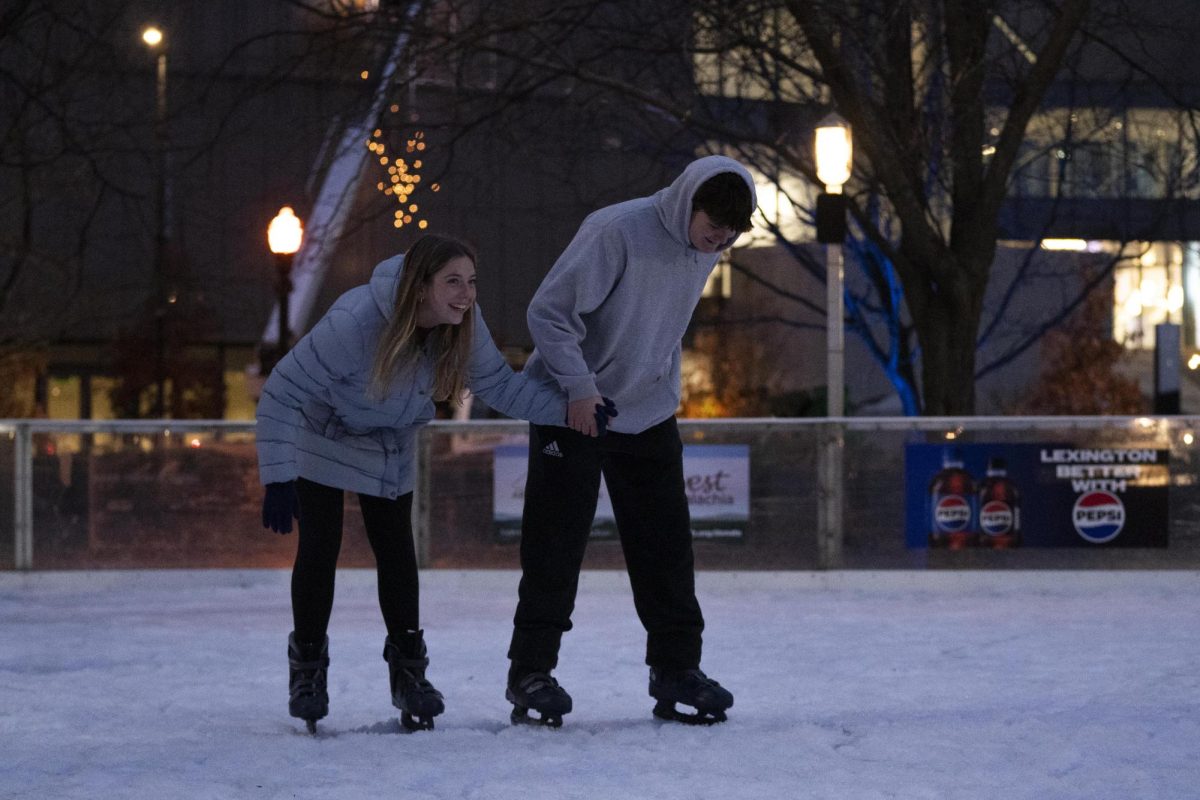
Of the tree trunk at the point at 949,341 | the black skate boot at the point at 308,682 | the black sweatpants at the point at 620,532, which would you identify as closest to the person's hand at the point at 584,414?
the black sweatpants at the point at 620,532

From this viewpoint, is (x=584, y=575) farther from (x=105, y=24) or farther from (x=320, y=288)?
(x=320, y=288)

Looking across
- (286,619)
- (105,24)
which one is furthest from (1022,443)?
(105,24)

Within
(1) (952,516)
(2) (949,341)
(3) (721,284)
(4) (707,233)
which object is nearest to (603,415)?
(4) (707,233)

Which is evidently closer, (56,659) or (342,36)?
→ (56,659)

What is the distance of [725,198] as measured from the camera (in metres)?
4.38

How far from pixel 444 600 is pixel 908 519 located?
2663mm

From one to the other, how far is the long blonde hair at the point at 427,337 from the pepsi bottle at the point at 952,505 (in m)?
5.90

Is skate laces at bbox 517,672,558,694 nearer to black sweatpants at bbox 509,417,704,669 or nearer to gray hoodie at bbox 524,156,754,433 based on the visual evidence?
black sweatpants at bbox 509,417,704,669

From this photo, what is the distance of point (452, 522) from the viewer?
33.3 ft

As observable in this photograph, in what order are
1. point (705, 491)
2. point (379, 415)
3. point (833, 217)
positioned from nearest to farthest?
point (379, 415)
point (705, 491)
point (833, 217)

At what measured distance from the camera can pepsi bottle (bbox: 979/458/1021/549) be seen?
32.4 feet

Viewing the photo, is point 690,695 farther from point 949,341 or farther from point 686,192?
point 949,341

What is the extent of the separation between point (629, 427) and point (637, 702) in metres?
1.17

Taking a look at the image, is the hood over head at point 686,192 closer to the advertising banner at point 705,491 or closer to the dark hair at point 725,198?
the dark hair at point 725,198
